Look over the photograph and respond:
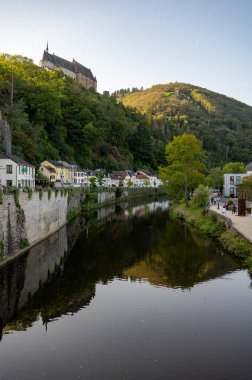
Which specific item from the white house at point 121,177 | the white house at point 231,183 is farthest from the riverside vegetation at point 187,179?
the white house at point 121,177

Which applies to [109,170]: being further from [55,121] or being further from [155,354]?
[155,354]

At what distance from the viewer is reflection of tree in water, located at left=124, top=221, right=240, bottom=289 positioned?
19.2 m

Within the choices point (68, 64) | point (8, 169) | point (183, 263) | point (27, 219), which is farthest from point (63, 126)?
point (183, 263)

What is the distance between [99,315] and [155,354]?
11.7ft

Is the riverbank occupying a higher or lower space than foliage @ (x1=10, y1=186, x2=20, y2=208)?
lower

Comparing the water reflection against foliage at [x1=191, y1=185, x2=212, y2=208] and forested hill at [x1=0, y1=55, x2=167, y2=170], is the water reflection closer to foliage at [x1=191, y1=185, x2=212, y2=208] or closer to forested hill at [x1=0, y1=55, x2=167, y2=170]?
foliage at [x1=191, y1=185, x2=212, y2=208]

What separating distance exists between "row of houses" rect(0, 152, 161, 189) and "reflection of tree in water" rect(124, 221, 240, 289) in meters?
9.46

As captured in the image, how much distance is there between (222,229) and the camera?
28594 mm

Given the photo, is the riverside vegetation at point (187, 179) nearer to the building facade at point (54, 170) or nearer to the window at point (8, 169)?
the window at point (8, 169)

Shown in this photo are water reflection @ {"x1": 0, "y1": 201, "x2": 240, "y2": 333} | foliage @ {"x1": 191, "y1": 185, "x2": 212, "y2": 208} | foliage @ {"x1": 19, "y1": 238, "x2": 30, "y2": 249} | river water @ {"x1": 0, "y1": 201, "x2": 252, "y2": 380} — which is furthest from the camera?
foliage @ {"x1": 191, "y1": 185, "x2": 212, "y2": 208}

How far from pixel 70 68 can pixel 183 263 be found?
123384 mm

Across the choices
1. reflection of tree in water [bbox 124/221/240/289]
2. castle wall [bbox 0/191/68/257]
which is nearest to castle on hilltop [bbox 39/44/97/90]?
castle wall [bbox 0/191/68/257]

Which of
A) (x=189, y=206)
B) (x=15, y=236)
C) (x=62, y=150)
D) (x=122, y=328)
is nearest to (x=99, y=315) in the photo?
(x=122, y=328)

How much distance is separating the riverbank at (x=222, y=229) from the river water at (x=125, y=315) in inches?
29.3
